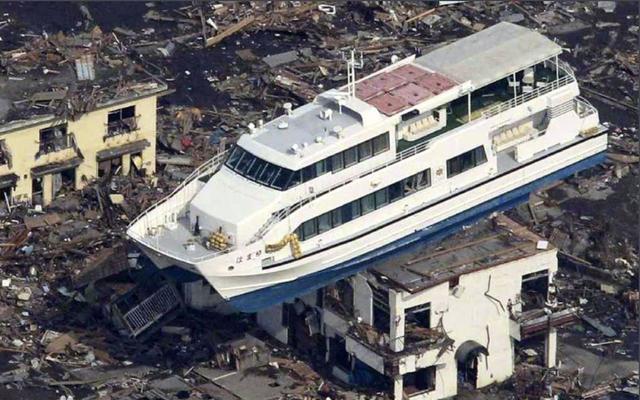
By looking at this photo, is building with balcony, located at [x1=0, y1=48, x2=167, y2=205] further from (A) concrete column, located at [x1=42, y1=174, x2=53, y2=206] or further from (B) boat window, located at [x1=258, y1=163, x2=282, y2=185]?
(B) boat window, located at [x1=258, y1=163, x2=282, y2=185]

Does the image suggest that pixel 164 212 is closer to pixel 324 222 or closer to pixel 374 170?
pixel 324 222

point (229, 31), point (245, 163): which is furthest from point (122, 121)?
point (245, 163)

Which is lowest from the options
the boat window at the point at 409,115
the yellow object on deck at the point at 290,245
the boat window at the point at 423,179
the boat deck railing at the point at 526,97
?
the yellow object on deck at the point at 290,245

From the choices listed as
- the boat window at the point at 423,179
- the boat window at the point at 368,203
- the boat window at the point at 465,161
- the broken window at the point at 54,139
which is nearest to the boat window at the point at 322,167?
the boat window at the point at 368,203

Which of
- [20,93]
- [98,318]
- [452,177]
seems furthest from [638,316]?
[20,93]

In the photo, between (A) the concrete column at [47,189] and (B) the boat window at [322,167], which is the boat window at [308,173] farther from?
(A) the concrete column at [47,189]

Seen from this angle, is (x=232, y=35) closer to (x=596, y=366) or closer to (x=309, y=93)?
(x=309, y=93)
